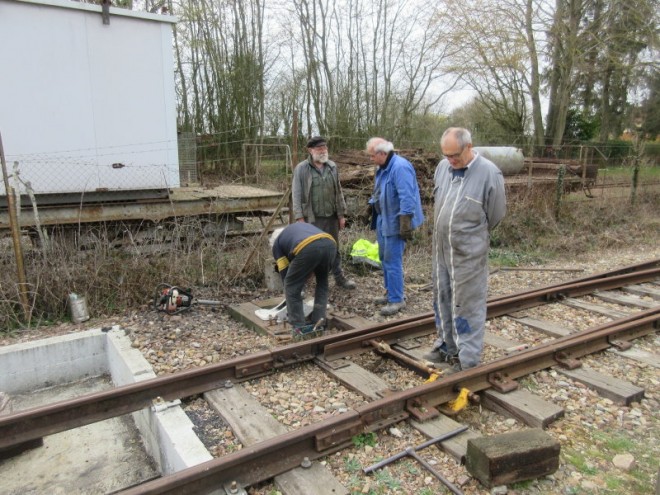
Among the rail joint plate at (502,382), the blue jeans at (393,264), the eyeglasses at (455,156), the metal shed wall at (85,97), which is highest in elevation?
the metal shed wall at (85,97)

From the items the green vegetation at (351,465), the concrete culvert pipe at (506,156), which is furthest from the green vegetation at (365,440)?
the concrete culvert pipe at (506,156)

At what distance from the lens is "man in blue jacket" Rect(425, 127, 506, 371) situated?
3.78 m

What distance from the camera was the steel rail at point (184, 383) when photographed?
11.4 ft

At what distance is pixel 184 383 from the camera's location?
3996 millimetres

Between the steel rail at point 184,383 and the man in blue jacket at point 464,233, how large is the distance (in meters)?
0.96

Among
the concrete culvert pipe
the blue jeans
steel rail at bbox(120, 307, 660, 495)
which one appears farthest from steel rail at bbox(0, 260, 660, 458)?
the concrete culvert pipe

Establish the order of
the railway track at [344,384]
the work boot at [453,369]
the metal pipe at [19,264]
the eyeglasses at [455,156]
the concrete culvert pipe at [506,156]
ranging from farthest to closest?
the concrete culvert pipe at [506,156] < the metal pipe at [19,264] < the work boot at [453,369] < the eyeglasses at [455,156] < the railway track at [344,384]

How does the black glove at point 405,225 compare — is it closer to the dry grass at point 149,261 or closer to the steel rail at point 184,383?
the steel rail at point 184,383

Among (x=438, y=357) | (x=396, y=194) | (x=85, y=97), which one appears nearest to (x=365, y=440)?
(x=438, y=357)

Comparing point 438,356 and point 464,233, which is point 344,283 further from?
point 464,233

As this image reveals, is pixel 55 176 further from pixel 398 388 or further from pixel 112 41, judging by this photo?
pixel 398 388

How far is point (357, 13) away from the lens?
21.2 metres

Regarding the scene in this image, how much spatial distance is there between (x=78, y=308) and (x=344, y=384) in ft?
11.3

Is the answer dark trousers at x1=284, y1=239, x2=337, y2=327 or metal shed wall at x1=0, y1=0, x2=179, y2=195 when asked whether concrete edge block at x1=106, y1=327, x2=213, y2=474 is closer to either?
dark trousers at x1=284, y1=239, x2=337, y2=327
